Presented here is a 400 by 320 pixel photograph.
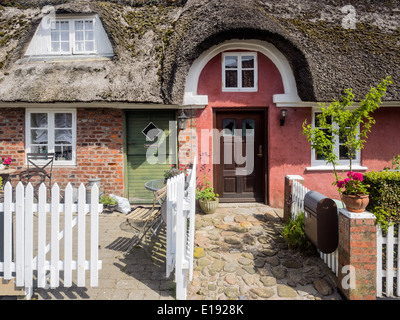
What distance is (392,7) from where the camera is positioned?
6.54 meters

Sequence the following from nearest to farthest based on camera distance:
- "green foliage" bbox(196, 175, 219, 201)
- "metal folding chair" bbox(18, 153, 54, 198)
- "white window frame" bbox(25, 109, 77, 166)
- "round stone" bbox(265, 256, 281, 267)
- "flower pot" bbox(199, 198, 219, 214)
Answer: "round stone" bbox(265, 256, 281, 267) < "flower pot" bbox(199, 198, 219, 214) < "green foliage" bbox(196, 175, 219, 201) < "metal folding chair" bbox(18, 153, 54, 198) < "white window frame" bbox(25, 109, 77, 166)

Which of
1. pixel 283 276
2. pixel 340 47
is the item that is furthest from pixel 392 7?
pixel 283 276

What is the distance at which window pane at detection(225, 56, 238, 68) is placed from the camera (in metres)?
5.96

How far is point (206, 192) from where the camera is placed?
5574mm

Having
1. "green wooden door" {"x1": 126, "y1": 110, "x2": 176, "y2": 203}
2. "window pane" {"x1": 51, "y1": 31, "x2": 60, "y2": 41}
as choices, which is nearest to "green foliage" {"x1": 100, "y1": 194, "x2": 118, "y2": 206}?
"green wooden door" {"x1": 126, "y1": 110, "x2": 176, "y2": 203}

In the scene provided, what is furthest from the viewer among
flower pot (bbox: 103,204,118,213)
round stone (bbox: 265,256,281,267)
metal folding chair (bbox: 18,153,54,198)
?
metal folding chair (bbox: 18,153,54,198)

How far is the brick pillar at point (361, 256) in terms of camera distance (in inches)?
102

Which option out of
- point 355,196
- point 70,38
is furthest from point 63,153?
point 355,196

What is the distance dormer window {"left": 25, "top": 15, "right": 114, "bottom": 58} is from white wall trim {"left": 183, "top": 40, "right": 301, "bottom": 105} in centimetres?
218

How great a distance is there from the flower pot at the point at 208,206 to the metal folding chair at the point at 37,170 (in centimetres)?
368

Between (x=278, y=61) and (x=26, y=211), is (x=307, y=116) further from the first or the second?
(x=26, y=211)

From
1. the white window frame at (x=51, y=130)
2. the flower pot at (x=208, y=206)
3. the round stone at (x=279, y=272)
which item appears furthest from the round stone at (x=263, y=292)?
the white window frame at (x=51, y=130)

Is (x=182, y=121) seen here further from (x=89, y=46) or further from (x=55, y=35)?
(x=55, y=35)

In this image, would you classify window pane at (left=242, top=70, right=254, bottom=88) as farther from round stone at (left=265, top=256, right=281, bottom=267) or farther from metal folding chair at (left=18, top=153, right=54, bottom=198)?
metal folding chair at (left=18, top=153, right=54, bottom=198)
